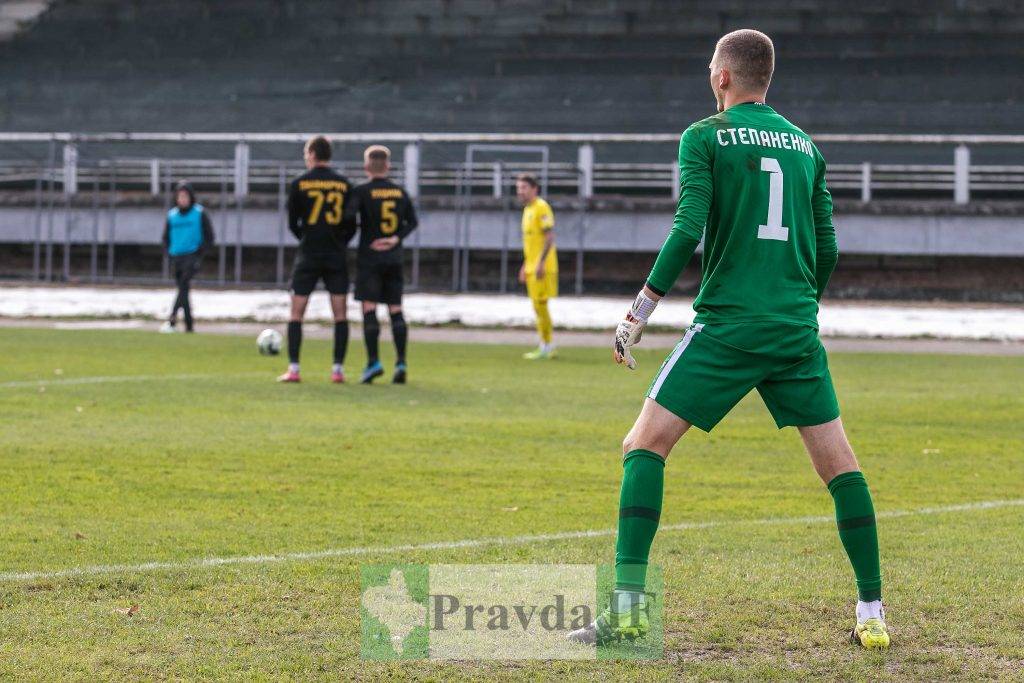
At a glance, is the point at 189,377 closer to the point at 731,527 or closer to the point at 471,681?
the point at 731,527

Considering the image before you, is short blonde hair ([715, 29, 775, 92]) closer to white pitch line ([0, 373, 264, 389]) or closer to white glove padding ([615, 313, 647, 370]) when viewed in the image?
white glove padding ([615, 313, 647, 370])

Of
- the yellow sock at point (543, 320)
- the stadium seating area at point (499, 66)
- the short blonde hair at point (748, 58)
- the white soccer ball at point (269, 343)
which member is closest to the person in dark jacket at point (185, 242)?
the white soccer ball at point (269, 343)

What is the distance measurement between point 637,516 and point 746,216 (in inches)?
36.0

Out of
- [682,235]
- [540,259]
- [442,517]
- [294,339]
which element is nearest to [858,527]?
[682,235]

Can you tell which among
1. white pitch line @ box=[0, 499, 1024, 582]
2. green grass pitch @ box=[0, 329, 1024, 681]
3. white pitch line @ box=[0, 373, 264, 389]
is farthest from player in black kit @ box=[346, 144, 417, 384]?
white pitch line @ box=[0, 499, 1024, 582]

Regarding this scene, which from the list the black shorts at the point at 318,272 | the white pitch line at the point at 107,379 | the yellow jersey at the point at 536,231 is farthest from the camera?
the yellow jersey at the point at 536,231

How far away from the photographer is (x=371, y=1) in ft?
134

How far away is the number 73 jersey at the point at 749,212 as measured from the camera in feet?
14.7

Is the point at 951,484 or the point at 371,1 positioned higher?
the point at 371,1

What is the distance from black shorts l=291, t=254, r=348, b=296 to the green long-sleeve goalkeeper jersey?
8.69 meters

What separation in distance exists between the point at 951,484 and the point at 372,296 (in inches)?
247

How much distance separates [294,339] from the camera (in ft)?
43.6

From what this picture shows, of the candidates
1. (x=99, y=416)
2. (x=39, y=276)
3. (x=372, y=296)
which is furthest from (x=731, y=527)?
(x=39, y=276)

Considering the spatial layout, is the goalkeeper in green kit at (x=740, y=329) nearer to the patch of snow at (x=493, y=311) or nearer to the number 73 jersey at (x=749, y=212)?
the number 73 jersey at (x=749, y=212)
